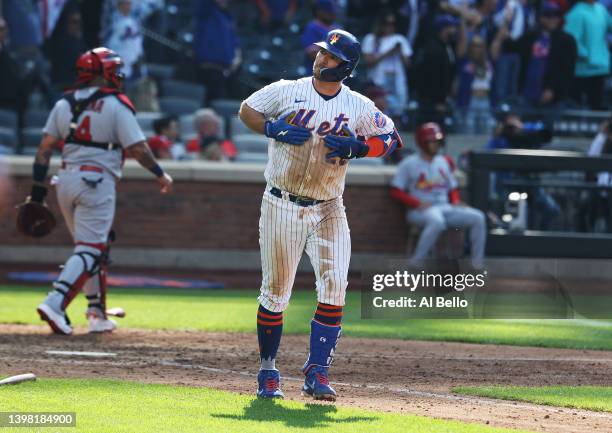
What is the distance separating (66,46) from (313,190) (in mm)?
11436

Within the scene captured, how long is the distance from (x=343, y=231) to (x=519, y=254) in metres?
8.32

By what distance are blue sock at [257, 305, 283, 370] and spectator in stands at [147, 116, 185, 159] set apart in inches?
386

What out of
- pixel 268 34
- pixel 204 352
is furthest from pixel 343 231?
pixel 268 34

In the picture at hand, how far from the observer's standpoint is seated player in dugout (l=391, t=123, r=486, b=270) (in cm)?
1602

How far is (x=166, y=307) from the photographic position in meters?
13.5

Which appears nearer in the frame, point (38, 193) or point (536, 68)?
point (38, 193)

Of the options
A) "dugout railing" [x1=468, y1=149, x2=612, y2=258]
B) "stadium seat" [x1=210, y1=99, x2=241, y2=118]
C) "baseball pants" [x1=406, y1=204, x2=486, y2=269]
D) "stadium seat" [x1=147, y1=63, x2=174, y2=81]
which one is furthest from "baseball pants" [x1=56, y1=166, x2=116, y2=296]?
"stadium seat" [x1=147, y1=63, x2=174, y2=81]

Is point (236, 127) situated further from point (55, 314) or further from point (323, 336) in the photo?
point (323, 336)

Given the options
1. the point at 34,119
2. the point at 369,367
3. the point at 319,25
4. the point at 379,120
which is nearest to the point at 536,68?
the point at 319,25

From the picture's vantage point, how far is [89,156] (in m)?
10.8

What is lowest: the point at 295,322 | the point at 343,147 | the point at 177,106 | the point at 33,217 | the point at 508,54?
the point at 295,322

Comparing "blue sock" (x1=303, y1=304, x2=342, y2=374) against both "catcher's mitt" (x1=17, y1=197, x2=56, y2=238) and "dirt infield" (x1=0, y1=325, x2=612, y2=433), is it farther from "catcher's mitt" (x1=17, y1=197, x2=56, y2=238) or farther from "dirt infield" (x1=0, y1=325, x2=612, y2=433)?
"catcher's mitt" (x1=17, y1=197, x2=56, y2=238)

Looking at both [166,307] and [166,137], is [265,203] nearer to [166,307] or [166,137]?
[166,307]
